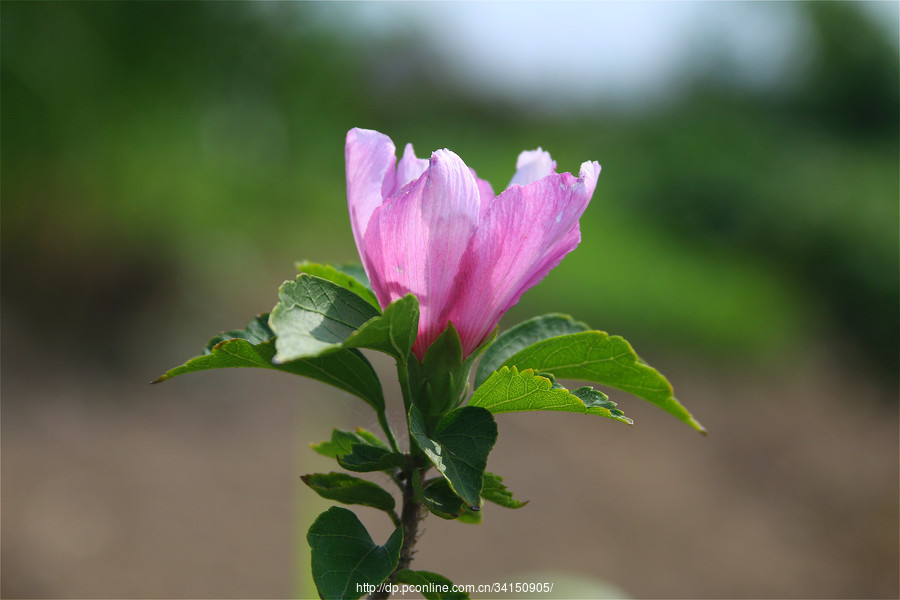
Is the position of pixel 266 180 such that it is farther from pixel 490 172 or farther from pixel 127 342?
pixel 490 172

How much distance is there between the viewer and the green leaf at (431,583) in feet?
1.39

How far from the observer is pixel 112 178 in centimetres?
355

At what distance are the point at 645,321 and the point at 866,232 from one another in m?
1.70

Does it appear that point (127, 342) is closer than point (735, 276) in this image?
Yes

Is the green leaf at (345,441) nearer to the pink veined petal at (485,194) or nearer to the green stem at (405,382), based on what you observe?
the green stem at (405,382)

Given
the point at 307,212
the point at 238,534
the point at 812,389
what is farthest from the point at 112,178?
the point at 812,389

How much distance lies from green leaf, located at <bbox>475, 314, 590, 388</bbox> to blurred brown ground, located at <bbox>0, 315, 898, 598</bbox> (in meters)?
1.40

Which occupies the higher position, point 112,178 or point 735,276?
point 735,276

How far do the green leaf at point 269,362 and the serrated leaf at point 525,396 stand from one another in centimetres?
7

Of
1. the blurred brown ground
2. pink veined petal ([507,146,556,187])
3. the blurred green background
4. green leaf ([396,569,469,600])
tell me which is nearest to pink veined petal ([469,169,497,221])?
pink veined petal ([507,146,556,187])

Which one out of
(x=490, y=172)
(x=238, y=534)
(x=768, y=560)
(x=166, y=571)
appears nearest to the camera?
(x=166, y=571)

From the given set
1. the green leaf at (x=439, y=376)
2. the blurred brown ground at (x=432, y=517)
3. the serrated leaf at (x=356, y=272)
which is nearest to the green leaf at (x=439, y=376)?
the green leaf at (x=439, y=376)

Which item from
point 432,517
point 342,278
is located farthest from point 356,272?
point 432,517

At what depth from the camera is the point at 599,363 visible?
44 cm
